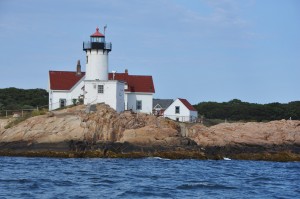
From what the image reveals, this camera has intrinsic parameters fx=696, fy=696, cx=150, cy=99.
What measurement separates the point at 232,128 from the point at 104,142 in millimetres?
10301

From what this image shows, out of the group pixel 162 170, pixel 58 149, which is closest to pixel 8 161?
pixel 58 149

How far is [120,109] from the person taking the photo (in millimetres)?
57656

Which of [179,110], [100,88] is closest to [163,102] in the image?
[179,110]

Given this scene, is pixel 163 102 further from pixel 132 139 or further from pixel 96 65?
pixel 132 139

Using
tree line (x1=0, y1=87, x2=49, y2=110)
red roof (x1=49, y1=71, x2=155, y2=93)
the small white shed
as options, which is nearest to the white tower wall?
red roof (x1=49, y1=71, x2=155, y2=93)

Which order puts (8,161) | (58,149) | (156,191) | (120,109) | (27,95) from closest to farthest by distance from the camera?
(156,191), (8,161), (58,149), (120,109), (27,95)

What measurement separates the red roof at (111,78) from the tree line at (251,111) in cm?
2478

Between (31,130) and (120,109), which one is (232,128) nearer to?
(120,109)

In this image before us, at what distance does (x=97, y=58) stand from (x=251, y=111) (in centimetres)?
3472

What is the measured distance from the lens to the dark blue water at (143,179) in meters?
28.8

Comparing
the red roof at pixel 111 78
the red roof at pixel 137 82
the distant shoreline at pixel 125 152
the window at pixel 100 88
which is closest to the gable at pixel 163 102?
the red roof at pixel 111 78

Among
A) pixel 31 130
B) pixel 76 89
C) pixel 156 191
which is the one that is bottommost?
pixel 156 191

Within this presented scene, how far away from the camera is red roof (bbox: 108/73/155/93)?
6194cm

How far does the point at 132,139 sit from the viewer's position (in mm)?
50062
